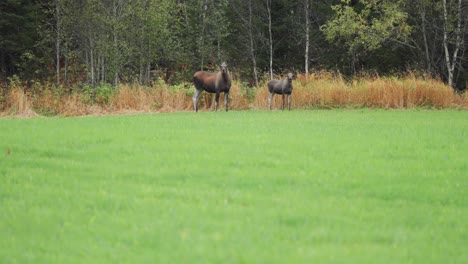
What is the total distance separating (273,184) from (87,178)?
232cm

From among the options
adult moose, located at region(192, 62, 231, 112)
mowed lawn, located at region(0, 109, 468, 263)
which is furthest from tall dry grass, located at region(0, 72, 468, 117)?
mowed lawn, located at region(0, 109, 468, 263)

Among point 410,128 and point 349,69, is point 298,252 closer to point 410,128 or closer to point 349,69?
point 410,128

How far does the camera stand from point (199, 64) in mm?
42750

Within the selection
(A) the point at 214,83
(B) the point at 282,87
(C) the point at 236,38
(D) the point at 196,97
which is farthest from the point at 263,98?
(C) the point at 236,38

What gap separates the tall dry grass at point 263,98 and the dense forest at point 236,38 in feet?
27.9

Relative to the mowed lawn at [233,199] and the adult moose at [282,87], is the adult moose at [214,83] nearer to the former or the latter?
the adult moose at [282,87]

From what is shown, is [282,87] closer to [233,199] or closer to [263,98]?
[263,98]

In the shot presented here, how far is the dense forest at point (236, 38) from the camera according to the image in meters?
33.0

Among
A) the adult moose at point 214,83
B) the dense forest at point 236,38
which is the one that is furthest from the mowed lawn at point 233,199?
the dense forest at point 236,38

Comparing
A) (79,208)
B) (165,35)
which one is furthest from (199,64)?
(79,208)

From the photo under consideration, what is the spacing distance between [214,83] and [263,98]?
2.56 meters

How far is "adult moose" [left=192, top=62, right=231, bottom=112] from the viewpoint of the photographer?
2195cm

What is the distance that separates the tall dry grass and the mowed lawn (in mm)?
11452

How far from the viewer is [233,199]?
604 cm
